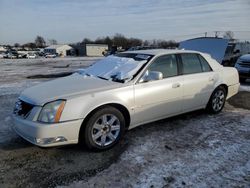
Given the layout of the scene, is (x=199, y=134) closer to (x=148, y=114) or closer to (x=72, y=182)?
(x=148, y=114)

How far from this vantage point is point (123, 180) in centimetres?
319

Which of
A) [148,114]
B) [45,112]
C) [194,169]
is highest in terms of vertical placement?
[45,112]

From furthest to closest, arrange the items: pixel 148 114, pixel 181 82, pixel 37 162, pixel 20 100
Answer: pixel 181 82, pixel 148 114, pixel 20 100, pixel 37 162

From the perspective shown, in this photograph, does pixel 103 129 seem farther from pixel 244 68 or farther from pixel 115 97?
pixel 244 68

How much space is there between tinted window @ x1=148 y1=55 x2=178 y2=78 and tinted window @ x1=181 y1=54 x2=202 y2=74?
260mm

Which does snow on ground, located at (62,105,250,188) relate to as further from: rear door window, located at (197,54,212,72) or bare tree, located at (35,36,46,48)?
bare tree, located at (35,36,46,48)

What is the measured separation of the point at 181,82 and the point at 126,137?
1.48 meters

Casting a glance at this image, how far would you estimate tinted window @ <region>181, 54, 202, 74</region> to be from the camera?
5124 millimetres

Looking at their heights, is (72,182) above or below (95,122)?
below

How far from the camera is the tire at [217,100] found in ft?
18.8

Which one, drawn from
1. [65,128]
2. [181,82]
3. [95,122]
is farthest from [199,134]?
[65,128]

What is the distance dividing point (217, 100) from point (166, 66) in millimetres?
1809

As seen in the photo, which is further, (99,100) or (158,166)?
(99,100)

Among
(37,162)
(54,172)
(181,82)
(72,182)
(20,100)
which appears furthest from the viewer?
(181,82)
